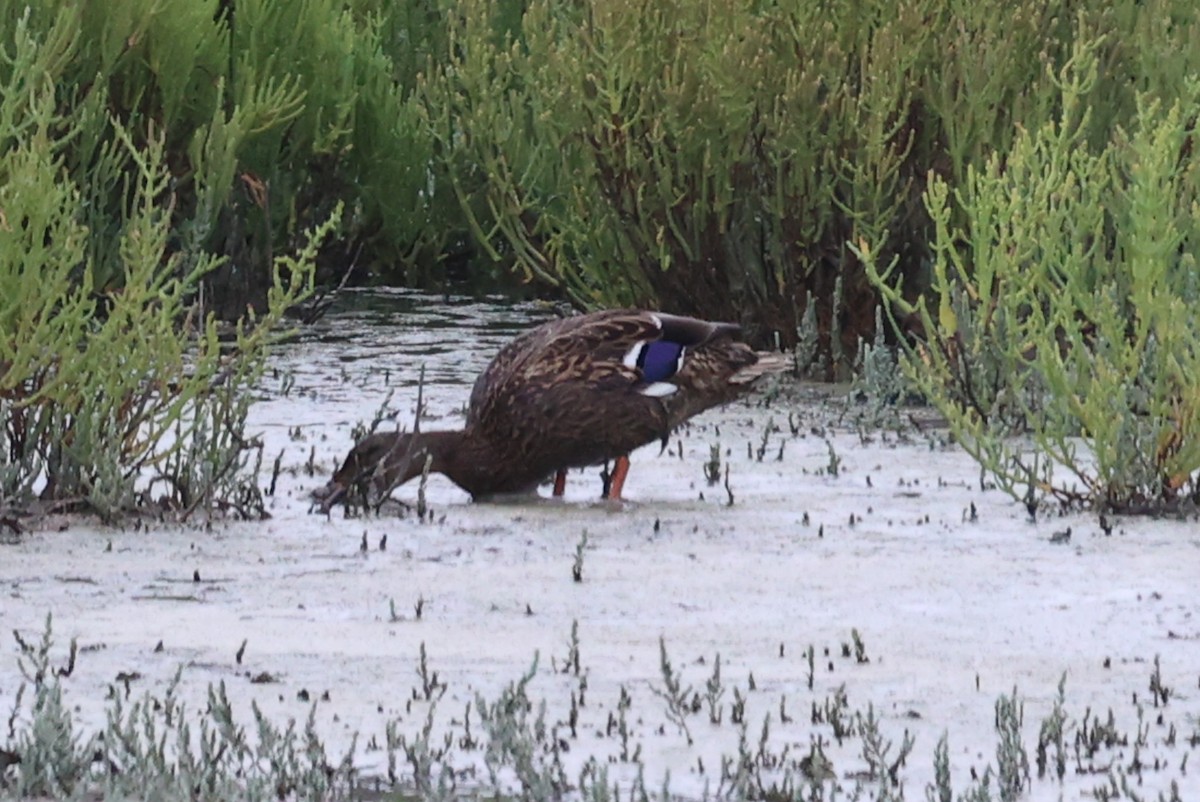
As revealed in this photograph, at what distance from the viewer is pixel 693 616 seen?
555 cm

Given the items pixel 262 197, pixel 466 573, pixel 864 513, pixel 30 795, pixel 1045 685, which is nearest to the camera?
pixel 30 795

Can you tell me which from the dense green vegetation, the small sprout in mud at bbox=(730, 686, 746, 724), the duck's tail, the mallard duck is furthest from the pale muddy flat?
the dense green vegetation

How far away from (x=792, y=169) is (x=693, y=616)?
15.7 ft

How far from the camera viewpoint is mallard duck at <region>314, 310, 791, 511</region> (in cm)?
720

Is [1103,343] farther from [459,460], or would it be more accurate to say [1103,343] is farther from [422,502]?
[422,502]

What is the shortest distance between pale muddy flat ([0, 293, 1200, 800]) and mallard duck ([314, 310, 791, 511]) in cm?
13

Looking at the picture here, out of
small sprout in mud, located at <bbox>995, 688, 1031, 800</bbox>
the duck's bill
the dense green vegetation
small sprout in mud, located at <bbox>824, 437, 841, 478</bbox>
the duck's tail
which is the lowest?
the duck's bill

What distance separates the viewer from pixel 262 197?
12.1 m

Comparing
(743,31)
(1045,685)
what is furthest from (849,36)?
(1045,685)

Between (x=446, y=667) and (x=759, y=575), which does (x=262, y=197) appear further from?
(x=446, y=667)

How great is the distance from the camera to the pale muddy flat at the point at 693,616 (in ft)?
14.5

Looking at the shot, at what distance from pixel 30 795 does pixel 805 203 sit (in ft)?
21.2

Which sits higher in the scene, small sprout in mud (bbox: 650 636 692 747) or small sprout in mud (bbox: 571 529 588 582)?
small sprout in mud (bbox: 650 636 692 747)

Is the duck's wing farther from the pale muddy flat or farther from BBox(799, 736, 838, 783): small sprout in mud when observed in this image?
BBox(799, 736, 838, 783): small sprout in mud
